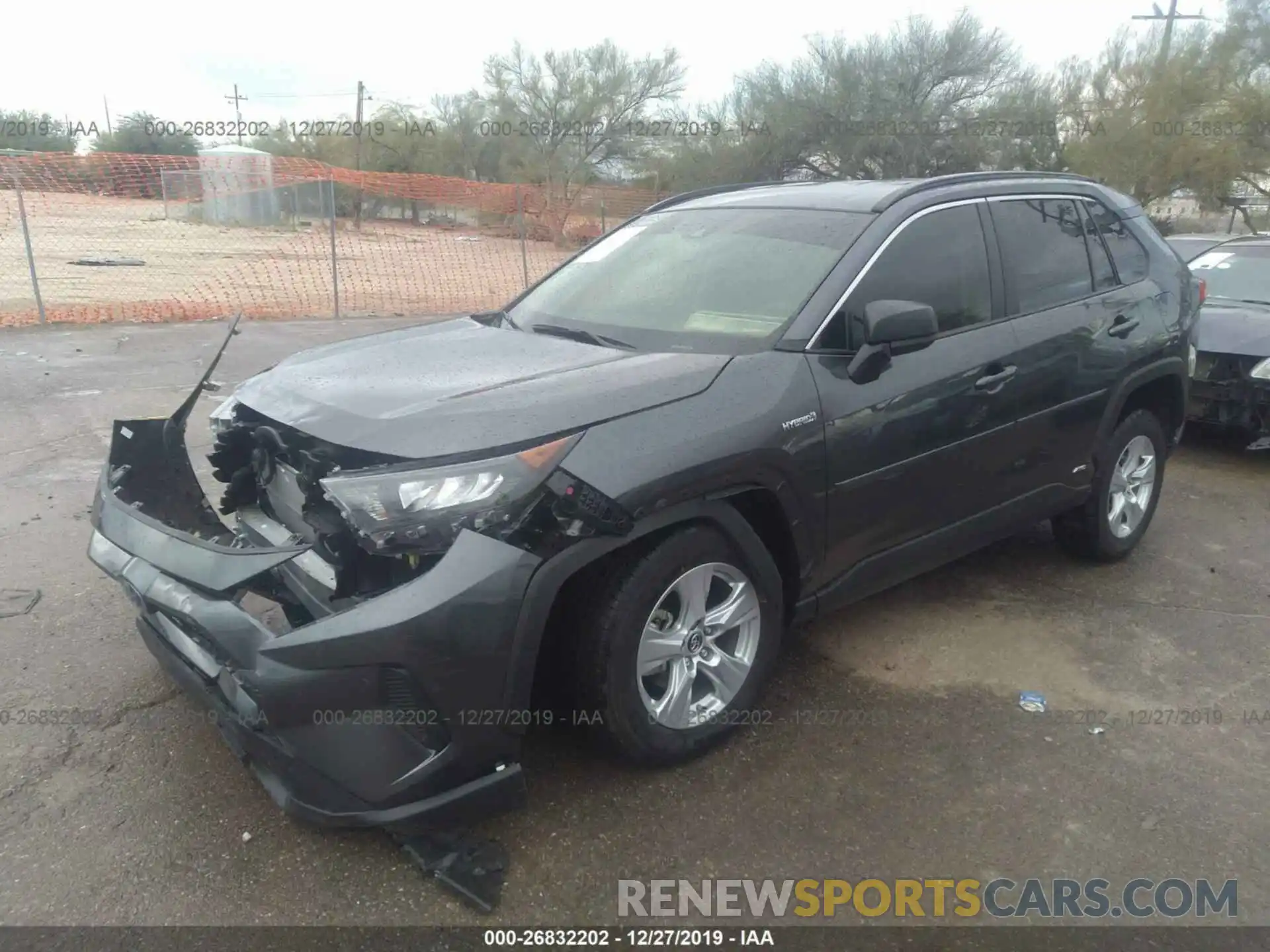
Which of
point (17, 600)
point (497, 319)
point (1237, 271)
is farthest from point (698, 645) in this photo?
point (1237, 271)

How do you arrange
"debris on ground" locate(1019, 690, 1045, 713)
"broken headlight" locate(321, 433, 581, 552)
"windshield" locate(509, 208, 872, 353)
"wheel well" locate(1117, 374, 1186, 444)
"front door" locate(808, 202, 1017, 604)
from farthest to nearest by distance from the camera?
"wheel well" locate(1117, 374, 1186, 444), "debris on ground" locate(1019, 690, 1045, 713), "windshield" locate(509, 208, 872, 353), "front door" locate(808, 202, 1017, 604), "broken headlight" locate(321, 433, 581, 552)

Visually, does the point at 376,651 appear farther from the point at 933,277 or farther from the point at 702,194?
the point at 702,194

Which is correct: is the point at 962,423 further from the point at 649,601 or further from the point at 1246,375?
the point at 1246,375

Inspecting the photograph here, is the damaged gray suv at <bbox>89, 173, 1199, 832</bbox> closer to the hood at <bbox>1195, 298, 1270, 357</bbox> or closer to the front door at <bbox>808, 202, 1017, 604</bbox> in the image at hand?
the front door at <bbox>808, 202, 1017, 604</bbox>

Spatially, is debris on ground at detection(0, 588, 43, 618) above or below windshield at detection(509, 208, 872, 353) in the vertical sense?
below

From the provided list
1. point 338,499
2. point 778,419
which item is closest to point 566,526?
point 338,499

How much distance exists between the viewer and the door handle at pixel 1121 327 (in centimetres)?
429

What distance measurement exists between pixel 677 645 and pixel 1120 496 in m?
2.92

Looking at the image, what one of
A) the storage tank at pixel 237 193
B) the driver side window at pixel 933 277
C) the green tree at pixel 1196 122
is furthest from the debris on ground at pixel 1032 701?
the storage tank at pixel 237 193

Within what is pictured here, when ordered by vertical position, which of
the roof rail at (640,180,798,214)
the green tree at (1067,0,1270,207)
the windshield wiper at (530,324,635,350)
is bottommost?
the windshield wiper at (530,324,635,350)

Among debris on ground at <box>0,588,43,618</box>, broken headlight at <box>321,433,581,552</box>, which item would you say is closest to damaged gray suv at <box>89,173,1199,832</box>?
broken headlight at <box>321,433,581,552</box>

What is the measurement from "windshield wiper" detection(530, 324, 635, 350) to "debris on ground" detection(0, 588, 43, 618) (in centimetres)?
245

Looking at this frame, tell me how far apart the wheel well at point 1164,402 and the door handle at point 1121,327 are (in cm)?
34

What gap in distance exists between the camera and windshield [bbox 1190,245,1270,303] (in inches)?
284
